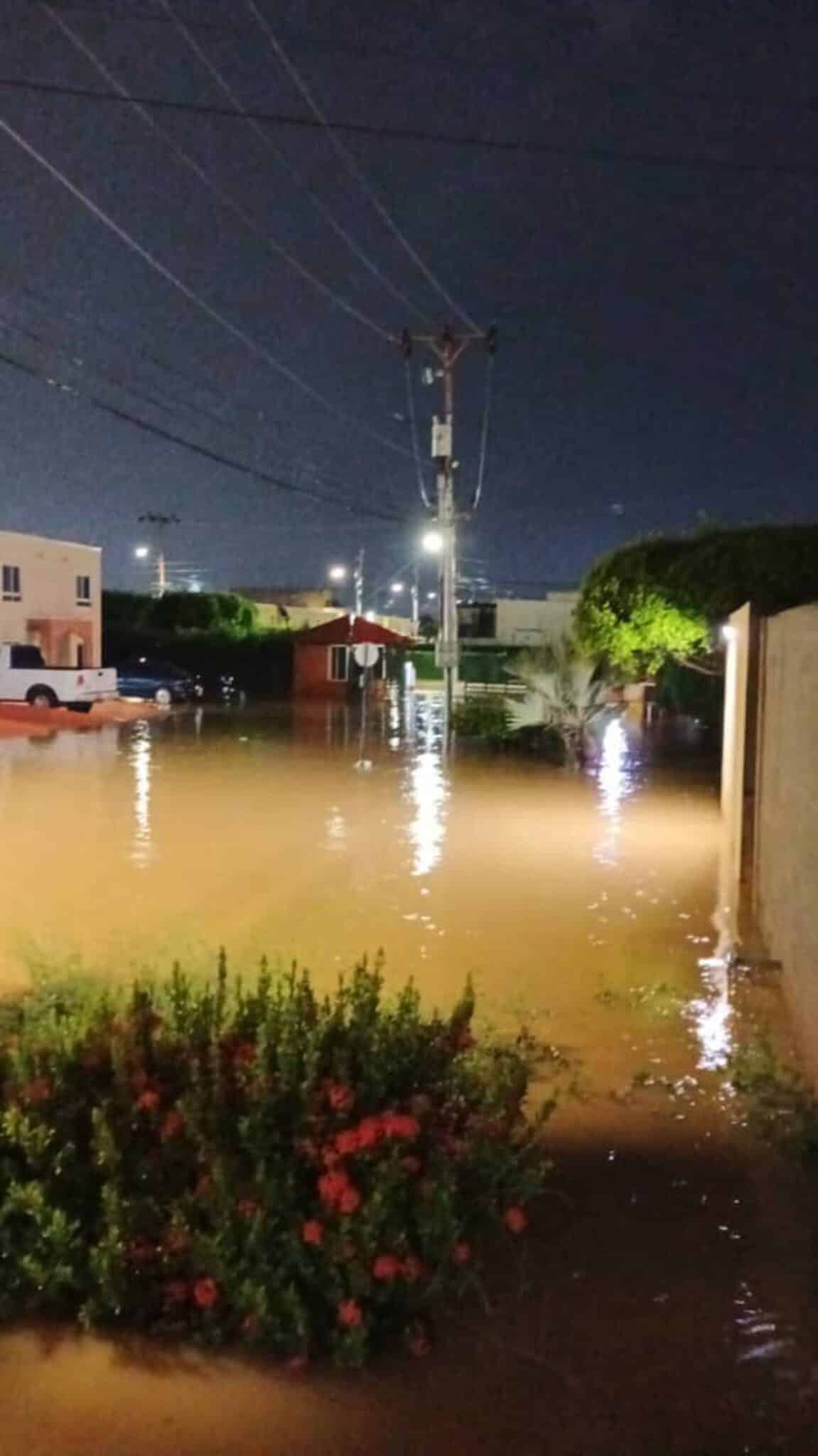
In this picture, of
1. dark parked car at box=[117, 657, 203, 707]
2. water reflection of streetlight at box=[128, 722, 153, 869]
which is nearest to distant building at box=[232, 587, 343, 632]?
dark parked car at box=[117, 657, 203, 707]

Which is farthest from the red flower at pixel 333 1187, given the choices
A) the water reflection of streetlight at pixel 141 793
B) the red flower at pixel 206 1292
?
the water reflection of streetlight at pixel 141 793

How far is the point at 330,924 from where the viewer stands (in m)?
11.6

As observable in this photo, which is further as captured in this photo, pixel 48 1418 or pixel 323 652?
pixel 323 652

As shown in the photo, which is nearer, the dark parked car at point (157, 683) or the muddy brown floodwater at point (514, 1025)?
the muddy brown floodwater at point (514, 1025)

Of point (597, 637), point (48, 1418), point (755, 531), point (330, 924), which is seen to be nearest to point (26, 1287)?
point (48, 1418)

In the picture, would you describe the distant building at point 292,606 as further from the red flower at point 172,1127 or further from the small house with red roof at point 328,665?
the red flower at point 172,1127

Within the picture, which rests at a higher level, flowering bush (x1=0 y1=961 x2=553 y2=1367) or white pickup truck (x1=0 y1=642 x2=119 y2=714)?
white pickup truck (x1=0 y1=642 x2=119 y2=714)

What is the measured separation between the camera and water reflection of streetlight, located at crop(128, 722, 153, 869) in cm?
1527

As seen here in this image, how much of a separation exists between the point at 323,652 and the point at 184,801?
114 feet

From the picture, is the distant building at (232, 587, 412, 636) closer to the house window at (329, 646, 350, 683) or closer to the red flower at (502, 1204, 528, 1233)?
the house window at (329, 646, 350, 683)

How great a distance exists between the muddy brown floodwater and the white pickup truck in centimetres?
1390

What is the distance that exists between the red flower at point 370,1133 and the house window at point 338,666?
4974 centimetres

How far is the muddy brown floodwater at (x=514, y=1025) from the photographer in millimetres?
3949

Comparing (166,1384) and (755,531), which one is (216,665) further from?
(166,1384)
